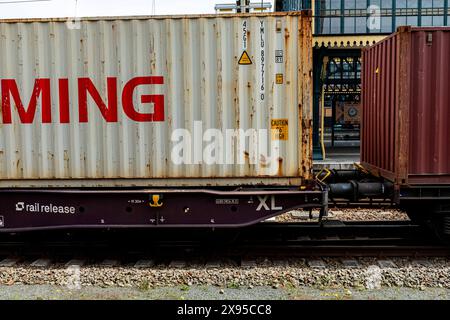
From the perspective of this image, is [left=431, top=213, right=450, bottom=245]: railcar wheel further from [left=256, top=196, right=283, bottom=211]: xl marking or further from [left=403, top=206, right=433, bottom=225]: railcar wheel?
[left=256, top=196, right=283, bottom=211]: xl marking

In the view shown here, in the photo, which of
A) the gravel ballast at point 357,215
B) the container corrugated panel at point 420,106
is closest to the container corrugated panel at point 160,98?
the container corrugated panel at point 420,106

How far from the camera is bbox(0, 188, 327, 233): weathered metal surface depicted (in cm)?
746

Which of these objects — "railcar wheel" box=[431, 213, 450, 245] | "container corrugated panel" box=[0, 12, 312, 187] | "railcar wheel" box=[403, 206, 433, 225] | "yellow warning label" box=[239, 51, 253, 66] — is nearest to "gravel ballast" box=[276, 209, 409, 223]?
"railcar wheel" box=[403, 206, 433, 225]

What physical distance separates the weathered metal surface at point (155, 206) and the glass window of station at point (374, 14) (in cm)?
1380

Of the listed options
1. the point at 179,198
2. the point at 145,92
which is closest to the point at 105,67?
the point at 145,92

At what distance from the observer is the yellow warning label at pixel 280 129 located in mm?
7277

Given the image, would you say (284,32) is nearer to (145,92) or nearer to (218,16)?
(218,16)

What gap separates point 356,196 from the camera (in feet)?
26.5

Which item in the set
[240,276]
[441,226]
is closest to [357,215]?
[441,226]

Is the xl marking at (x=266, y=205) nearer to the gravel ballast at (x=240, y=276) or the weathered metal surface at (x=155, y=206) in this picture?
the weathered metal surface at (x=155, y=206)

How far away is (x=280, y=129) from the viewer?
7293mm

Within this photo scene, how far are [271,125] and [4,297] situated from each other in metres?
4.64

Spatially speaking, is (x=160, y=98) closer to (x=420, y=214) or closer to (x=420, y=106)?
(x=420, y=106)

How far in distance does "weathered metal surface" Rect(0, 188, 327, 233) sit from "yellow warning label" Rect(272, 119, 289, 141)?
0.87 m
